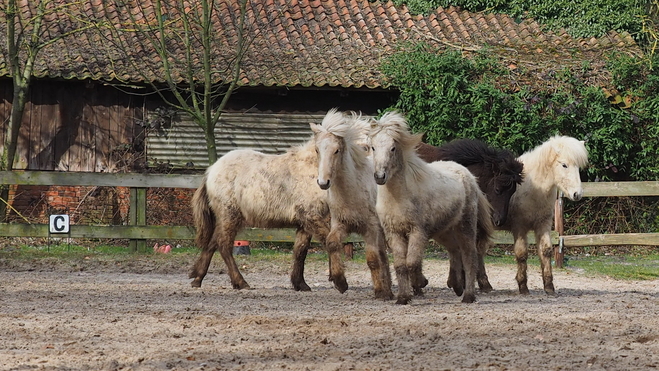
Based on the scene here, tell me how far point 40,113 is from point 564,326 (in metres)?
16.0

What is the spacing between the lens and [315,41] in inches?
894

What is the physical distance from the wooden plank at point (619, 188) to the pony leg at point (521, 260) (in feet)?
15.6

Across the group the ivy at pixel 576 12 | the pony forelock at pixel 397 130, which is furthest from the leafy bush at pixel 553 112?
the pony forelock at pixel 397 130

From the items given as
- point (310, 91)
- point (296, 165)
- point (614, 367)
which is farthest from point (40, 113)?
point (614, 367)

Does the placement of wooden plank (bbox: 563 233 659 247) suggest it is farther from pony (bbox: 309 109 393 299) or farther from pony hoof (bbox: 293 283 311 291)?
pony (bbox: 309 109 393 299)

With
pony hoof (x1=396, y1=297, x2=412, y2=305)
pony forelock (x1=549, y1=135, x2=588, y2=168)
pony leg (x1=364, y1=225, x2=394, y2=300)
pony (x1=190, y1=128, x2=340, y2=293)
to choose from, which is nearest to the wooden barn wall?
pony (x1=190, y1=128, x2=340, y2=293)

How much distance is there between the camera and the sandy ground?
6.15 metres

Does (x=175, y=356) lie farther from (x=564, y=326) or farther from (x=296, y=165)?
(x=296, y=165)

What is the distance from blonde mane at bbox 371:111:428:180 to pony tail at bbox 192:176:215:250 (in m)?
3.01

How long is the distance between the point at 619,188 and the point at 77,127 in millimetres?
11812

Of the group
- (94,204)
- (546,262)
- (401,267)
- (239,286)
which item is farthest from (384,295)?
(94,204)

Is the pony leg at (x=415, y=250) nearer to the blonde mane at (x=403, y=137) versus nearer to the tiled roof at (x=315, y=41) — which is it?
the blonde mane at (x=403, y=137)

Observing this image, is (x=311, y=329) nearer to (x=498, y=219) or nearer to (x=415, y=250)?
(x=415, y=250)

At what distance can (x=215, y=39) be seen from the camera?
865 inches
